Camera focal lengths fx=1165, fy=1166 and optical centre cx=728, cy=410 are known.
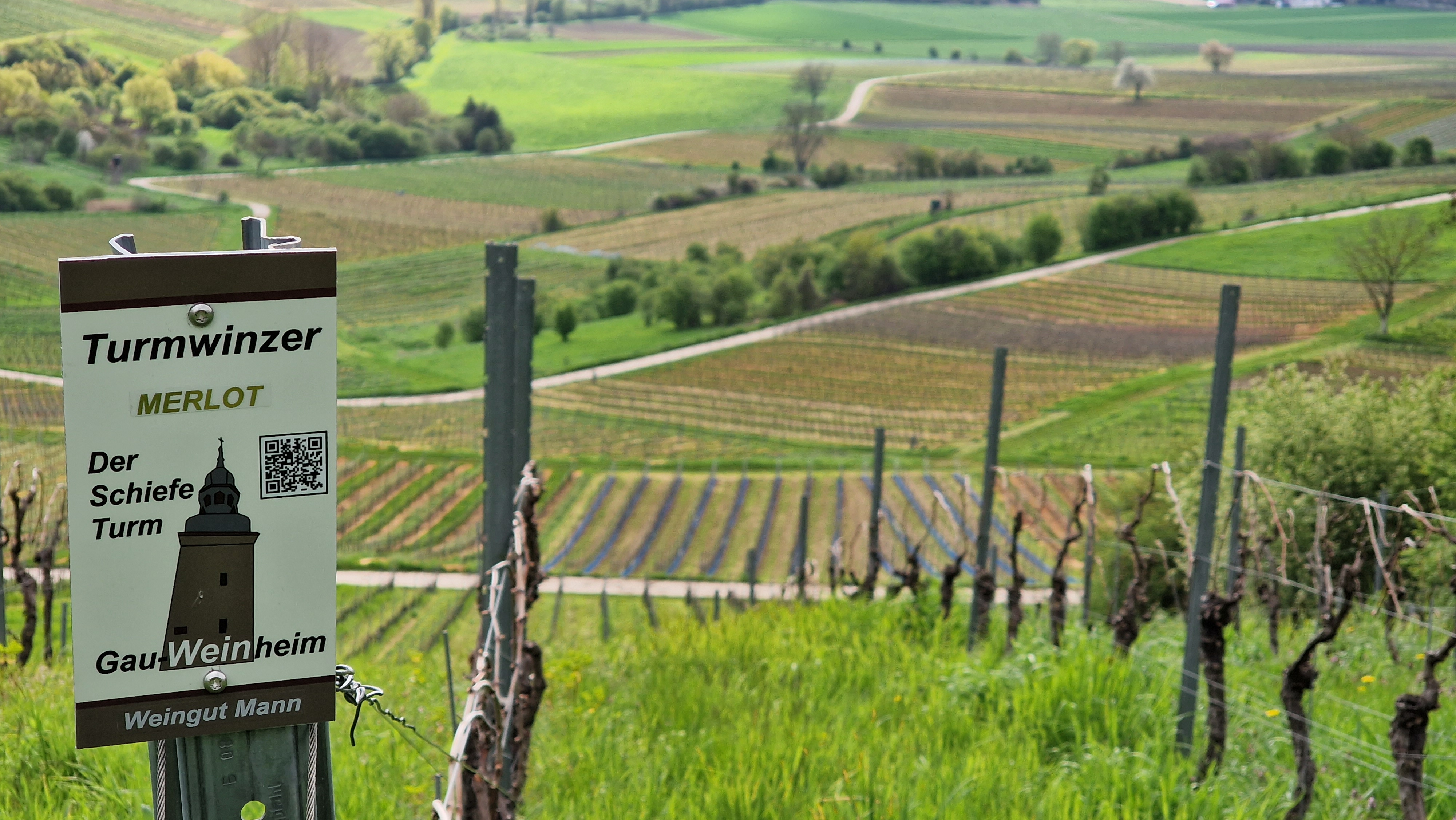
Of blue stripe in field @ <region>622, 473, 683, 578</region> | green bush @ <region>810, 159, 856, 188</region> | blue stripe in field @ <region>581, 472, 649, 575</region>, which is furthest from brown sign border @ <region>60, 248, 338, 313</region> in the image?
green bush @ <region>810, 159, 856, 188</region>

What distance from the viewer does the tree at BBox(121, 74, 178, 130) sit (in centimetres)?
5588

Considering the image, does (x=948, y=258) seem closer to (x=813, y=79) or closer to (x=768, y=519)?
(x=813, y=79)

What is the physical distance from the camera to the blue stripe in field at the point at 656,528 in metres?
41.3

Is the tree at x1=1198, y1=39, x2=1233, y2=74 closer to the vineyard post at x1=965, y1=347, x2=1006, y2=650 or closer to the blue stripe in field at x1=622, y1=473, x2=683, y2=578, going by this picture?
the blue stripe in field at x1=622, y1=473, x2=683, y2=578

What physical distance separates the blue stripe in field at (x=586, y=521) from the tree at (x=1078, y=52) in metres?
47.0

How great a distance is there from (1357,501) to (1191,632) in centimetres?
85

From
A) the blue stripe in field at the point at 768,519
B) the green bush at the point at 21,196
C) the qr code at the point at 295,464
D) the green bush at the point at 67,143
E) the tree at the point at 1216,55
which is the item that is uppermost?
the tree at the point at 1216,55

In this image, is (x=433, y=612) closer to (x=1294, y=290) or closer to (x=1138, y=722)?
(x=1138, y=722)

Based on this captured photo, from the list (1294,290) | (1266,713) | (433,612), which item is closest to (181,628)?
(1266,713)

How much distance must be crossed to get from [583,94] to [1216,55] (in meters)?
40.9

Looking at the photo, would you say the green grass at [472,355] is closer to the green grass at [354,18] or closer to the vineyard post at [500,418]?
the green grass at [354,18]

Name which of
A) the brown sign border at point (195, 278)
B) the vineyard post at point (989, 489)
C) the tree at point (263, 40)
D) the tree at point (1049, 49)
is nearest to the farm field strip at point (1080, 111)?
the tree at point (1049, 49)

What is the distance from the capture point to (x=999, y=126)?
7388cm

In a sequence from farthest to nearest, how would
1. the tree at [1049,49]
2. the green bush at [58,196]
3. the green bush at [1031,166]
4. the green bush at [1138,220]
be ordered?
the tree at [1049,49], the green bush at [1031,166], the green bush at [1138,220], the green bush at [58,196]
